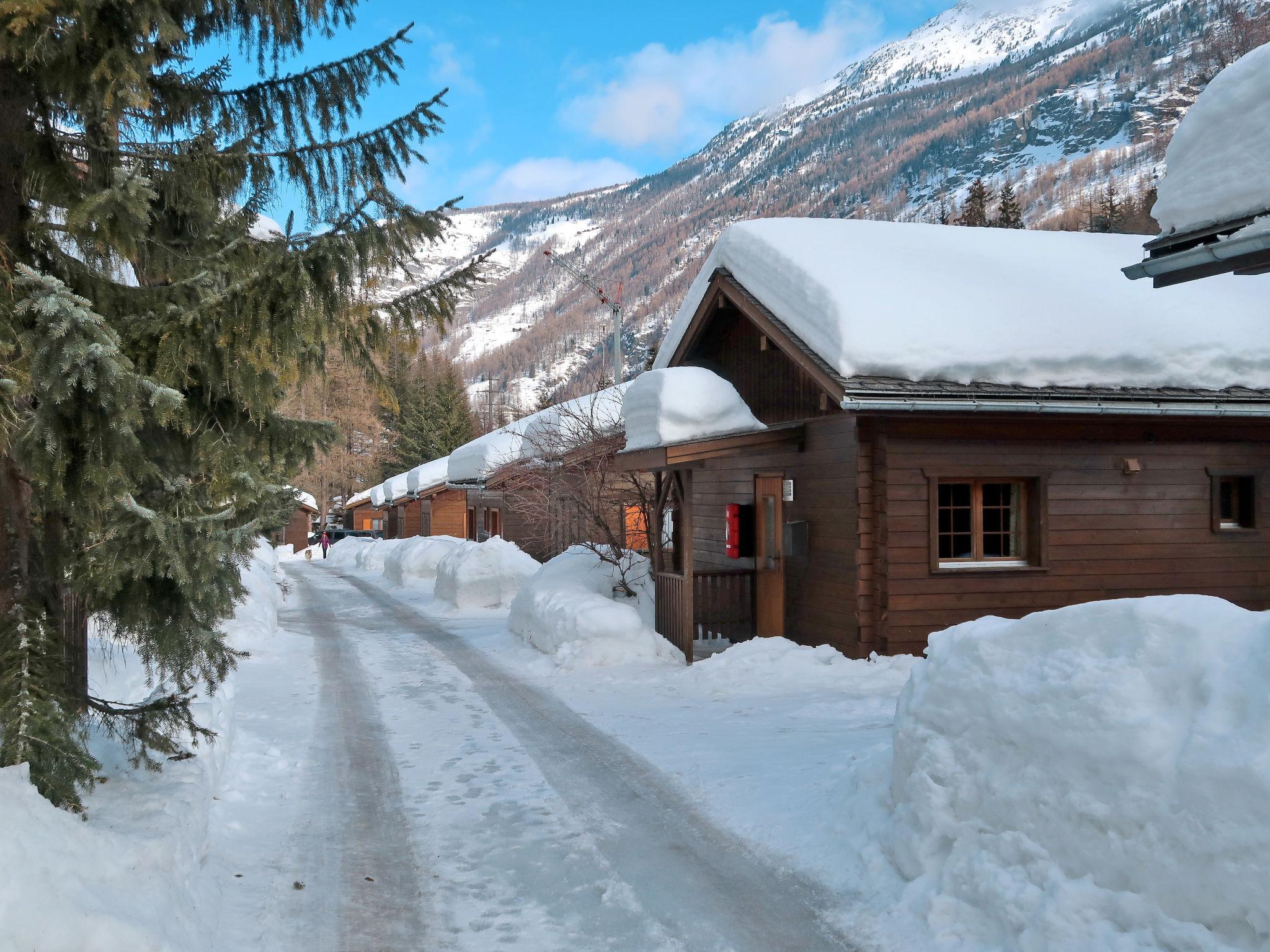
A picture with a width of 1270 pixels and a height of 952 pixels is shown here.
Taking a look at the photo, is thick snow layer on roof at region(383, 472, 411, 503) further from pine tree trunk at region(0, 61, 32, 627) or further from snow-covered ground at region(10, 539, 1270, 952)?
pine tree trunk at region(0, 61, 32, 627)

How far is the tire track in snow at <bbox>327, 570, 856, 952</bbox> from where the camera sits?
450 cm

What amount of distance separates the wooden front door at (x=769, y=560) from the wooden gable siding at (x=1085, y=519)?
81.1 inches

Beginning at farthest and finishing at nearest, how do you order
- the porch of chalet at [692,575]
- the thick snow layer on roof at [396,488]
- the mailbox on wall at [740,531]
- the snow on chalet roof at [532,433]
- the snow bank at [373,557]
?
the thick snow layer on roof at [396,488] < the snow bank at [373,557] < the snow on chalet roof at [532,433] < the mailbox on wall at [740,531] < the porch of chalet at [692,575]

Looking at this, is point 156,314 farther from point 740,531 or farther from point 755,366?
point 755,366

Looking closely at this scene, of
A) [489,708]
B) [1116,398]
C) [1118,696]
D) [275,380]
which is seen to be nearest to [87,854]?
[275,380]

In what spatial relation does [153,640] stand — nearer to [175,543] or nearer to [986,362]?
[175,543]

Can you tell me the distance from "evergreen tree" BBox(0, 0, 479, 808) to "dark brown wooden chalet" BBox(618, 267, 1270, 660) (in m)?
6.46

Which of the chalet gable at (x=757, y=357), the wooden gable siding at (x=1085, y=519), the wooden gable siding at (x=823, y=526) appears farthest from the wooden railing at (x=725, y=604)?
the wooden gable siding at (x=1085, y=519)

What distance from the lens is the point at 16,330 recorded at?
3.98m

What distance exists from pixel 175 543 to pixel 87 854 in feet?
4.60

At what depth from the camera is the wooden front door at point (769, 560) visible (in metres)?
12.7

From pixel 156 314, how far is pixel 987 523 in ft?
32.2

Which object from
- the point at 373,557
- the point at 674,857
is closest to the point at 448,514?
the point at 373,557

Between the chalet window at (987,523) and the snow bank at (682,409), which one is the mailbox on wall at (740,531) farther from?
the chalet window at (987,523)
